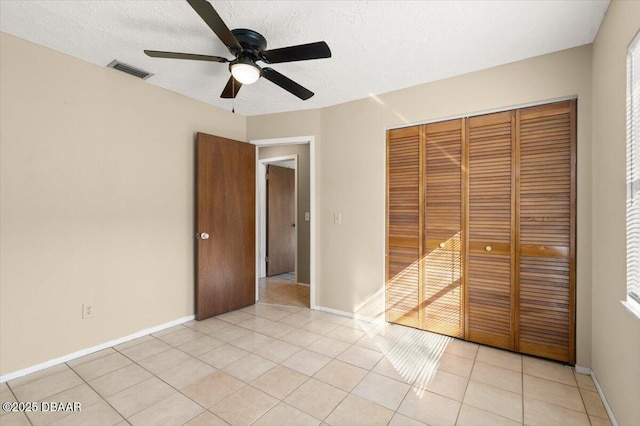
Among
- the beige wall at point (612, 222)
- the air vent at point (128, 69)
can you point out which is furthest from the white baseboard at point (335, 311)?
the air vent at point (128, 69)

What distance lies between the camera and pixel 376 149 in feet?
10.6

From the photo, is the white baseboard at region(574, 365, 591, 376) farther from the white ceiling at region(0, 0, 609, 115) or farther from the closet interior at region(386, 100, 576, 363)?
the white ceiling at region(0, 0, 609, 115)

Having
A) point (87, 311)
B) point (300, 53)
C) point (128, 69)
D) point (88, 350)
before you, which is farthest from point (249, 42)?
point (88, 350)

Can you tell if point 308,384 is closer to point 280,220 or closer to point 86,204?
point 86,204

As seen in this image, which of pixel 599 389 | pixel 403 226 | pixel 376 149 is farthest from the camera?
pixel 376 149

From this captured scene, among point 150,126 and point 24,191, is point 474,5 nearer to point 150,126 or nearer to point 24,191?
point 150,126

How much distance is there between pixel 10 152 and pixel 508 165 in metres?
3.92

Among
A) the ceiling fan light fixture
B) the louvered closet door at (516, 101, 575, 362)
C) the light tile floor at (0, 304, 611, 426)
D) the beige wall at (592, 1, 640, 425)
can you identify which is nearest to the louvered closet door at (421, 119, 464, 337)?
the light tile floor at (0, 304, 611, 426)

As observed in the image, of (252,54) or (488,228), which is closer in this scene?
(252,54)

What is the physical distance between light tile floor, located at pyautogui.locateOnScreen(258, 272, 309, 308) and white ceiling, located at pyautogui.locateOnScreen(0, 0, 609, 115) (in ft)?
9.21

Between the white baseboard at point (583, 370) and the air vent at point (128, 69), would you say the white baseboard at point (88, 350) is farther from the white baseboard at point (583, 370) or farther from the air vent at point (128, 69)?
the white baseboard at point (583, 370)

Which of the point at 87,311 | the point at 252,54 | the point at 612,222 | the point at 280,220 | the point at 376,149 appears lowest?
the point at 87,311

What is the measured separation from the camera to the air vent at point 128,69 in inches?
102

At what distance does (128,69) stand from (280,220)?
140 inches
